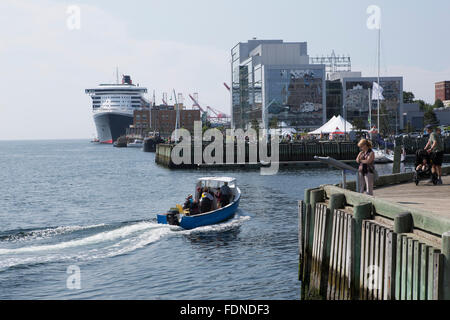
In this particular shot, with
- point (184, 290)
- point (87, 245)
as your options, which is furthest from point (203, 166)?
point (184, 290)

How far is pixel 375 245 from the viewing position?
1057 centimetres

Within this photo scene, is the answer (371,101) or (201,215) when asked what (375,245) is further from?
(371,101)

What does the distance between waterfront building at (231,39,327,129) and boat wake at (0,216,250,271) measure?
351 feet

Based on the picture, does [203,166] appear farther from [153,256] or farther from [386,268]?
[386,268]

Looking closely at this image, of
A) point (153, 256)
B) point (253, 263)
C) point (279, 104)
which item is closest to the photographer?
point (253, 263)

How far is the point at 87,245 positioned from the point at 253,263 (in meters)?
6.95

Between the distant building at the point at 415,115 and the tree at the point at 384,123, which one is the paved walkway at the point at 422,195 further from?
the distant building at the point at 415,115

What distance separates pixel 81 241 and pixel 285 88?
116563mm

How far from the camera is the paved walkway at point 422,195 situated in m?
13.2

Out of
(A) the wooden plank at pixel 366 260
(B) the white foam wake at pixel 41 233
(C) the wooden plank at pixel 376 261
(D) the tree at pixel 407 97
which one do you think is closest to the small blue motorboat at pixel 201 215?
(B) the white foam wake at pixel 41 233

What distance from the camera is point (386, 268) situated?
1005 centimetres

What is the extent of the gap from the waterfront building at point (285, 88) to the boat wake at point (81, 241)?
107103mm

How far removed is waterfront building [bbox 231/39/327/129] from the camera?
136m
